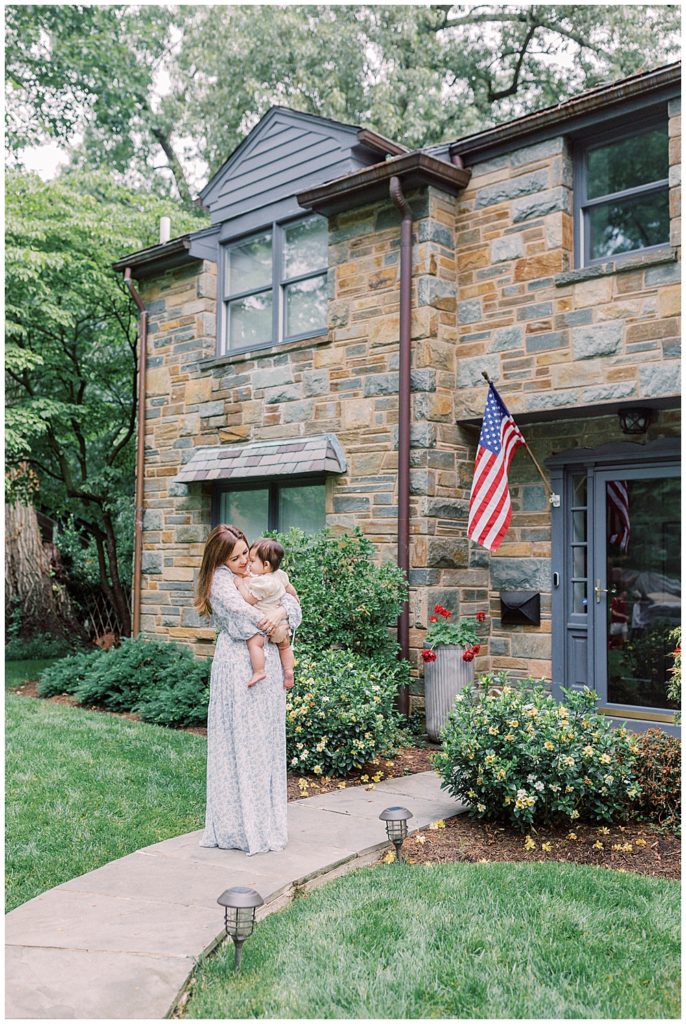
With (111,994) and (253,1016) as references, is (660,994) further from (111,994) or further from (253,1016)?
(111,994)

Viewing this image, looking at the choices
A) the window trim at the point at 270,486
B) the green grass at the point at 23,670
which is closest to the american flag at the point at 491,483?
the window trim at the point at 270,486

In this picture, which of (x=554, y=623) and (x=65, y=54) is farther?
(x=65, y=54)

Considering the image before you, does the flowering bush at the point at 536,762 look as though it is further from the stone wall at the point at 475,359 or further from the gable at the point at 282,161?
the gable at the point at 282,161

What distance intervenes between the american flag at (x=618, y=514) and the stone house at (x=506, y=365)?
2 centimetres

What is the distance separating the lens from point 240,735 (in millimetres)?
4840

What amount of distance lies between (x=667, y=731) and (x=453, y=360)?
380 centimetres

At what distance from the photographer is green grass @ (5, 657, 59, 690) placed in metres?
11.7

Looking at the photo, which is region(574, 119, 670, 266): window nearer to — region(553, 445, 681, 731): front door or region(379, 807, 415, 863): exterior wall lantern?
region(553, 445, 681, 731): front door

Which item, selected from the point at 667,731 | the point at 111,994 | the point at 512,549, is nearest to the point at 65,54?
the point at 512,549

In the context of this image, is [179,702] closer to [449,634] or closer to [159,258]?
[449,634]

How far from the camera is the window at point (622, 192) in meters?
7.53

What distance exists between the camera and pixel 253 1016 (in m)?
3.11

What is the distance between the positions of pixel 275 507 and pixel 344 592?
2456 millimetres

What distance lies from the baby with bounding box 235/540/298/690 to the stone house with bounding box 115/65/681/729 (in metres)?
3.19
